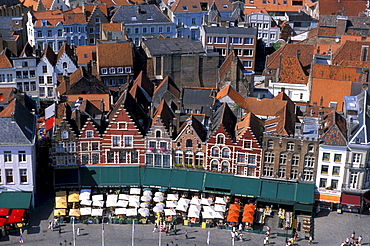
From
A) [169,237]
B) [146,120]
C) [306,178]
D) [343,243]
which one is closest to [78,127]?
[146,120]

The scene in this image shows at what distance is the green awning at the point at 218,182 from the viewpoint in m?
101

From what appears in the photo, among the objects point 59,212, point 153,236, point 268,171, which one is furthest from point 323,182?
point 59,212

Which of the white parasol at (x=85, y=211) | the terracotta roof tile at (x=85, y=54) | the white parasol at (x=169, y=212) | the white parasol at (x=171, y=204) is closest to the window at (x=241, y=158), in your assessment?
the white parasol at (x=171, y=204)

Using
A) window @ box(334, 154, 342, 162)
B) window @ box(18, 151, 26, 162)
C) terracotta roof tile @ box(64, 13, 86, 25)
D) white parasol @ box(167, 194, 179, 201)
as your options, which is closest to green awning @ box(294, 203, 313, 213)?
window @ box(334, 154, 342, 162)

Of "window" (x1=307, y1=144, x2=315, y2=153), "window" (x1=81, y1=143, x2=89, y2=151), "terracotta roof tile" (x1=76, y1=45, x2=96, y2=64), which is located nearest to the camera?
"window" (x1=307, y1=144, x2=315, y2=153)

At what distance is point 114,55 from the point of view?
134 meters

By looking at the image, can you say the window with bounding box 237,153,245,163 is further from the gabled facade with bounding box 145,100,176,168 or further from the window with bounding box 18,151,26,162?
the window with bounding box 18,151,26,162

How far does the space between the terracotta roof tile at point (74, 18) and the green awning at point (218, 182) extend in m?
73.5

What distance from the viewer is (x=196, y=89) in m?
119

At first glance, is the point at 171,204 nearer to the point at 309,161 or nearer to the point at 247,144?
the point at 247,144

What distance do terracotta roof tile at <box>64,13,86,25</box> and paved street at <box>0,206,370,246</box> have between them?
7491 centimetres

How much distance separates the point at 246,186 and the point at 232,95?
78.4 ft

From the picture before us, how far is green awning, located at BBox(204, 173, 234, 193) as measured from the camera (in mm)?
101456

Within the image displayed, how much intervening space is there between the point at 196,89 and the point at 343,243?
41.3 metres
